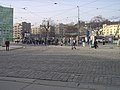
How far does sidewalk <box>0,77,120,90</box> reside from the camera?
9.30 meters

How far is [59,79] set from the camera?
11.0 m

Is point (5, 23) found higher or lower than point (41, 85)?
higher

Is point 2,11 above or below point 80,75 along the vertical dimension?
above

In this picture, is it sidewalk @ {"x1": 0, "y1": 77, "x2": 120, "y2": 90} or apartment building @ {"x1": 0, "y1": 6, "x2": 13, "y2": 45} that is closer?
sidewalk @ {"x1": 0, "y1": 77, "x2": 120, "y2": 90}

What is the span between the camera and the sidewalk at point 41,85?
9297mm

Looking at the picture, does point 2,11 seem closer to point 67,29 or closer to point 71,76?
point 71,76

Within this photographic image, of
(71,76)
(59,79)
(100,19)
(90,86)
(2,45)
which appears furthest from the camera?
(100,19)

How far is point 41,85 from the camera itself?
32.1ft

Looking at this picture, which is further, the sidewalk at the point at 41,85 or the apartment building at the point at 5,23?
the apartment building at the point at 5,23

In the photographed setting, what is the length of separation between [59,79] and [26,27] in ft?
419

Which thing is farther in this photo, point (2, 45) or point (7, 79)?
point (2, 45)

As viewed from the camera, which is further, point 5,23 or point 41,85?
point 5,23

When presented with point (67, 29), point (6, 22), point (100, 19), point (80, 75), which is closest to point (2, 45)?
point (6, 22)

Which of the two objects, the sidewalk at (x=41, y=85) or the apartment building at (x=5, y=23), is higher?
the apartment building at (x=5, y=23)
